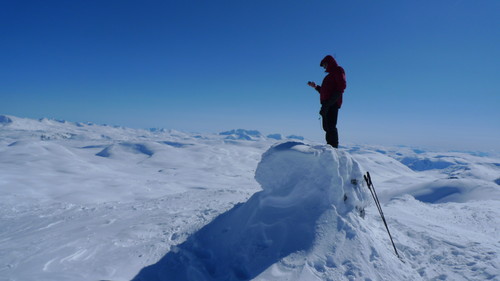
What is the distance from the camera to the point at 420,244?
7012 millimetres

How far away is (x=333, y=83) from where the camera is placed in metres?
7.39

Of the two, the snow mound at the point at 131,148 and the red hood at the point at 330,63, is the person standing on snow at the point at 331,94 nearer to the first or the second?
the red hood at the point at 330,63

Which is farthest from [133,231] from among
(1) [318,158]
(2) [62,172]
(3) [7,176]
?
(2) [62,172]

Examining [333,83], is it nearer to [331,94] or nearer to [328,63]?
[331,94]

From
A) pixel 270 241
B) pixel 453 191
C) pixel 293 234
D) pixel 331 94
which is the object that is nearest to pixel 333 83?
pixel 331 94

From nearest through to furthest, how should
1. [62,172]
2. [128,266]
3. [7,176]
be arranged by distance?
[128,266] < [7,176] < [62,172]

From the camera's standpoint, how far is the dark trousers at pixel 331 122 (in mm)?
7699

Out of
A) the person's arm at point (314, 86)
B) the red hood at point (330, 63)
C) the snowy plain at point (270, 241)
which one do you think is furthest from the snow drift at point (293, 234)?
the red hood at point (330, 63)

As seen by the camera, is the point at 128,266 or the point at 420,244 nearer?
the point at 128,266

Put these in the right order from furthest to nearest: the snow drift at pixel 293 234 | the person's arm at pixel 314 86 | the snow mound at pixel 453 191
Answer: the snow mound at pixel 453 191 → the person's arm at pixel 314 86 → the snow drift at pixel 293 234

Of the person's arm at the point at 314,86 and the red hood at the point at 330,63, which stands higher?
the red hood at the point at 330,63

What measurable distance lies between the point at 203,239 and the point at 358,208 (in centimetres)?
453

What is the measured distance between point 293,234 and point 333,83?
453 centimetres

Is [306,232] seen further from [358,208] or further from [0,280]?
[0,280]
